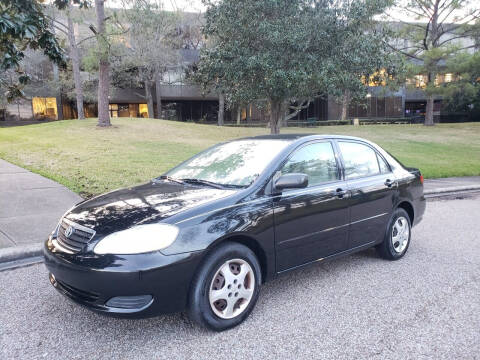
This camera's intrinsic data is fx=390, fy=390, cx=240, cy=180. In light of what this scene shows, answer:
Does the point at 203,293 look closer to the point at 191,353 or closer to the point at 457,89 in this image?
the point at 191,353

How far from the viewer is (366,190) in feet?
14.4

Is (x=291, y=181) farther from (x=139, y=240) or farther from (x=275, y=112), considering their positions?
(x=275, y=112)

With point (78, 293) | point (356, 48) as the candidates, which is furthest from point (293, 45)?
point (78, 293)

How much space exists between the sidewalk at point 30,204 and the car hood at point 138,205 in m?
→ 2.04

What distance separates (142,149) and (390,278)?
41.4 feet

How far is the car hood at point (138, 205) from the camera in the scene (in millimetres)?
3027

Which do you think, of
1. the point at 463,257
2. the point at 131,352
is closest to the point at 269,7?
the point at 463,257

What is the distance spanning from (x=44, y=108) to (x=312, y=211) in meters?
44.0

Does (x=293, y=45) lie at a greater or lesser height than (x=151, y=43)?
lesser

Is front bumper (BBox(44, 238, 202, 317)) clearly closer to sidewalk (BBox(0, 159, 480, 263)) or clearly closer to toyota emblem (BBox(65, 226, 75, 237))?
toyota emblem (BBox(65, 226, 75, 237))

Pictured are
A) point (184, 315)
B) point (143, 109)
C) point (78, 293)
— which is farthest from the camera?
point (143, 109)

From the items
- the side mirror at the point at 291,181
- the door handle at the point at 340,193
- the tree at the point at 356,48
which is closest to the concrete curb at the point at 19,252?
the side mirror at the point at 291,181

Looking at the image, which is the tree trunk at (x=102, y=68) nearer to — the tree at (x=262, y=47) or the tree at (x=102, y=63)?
the tree at (x=102, y=63)

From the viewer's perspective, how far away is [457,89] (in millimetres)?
26875
